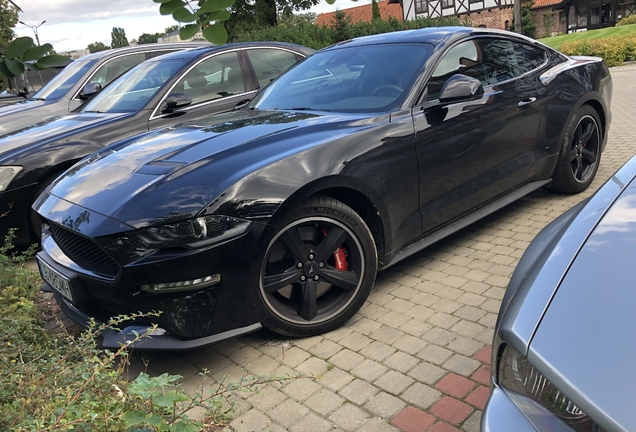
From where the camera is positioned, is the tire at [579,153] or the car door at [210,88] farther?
the car door at [210,88]

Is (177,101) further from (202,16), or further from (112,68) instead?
(202,16)

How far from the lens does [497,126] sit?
4102mm

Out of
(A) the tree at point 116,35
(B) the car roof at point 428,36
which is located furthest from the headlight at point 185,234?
(B) the car roof at point 428,36

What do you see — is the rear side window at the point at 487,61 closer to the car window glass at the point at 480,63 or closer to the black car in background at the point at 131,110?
the car window glass at the point at 480,63

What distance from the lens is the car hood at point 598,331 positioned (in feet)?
4.24

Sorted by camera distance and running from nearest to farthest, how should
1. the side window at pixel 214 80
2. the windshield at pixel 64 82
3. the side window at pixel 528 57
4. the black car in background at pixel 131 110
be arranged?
Result: 1. the side window at pixel 528 57
2. the black car in background at pixel 131 110
3. the side window at pixel 214 80
4. the windshield at pixel 64 82

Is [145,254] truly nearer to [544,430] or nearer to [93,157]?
[93,157]

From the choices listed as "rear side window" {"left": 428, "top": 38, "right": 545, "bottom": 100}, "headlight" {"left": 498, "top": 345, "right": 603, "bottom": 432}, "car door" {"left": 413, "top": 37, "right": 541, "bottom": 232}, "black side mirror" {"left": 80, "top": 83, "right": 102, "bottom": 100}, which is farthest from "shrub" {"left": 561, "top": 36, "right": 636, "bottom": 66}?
"headlight" {"left": 498, "top": 345, "right": 603, "bottom": 432}

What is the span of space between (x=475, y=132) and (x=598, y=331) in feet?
8.71

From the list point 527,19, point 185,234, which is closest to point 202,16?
point 185,234

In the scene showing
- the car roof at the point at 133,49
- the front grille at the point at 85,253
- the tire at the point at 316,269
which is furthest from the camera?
the car roof at the point at 133,49

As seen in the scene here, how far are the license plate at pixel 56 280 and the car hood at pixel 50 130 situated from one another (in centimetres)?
206

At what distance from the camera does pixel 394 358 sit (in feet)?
9.64

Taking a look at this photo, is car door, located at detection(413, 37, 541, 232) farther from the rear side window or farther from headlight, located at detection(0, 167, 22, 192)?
headlight, located at detection(0, 167, 22, 192)
